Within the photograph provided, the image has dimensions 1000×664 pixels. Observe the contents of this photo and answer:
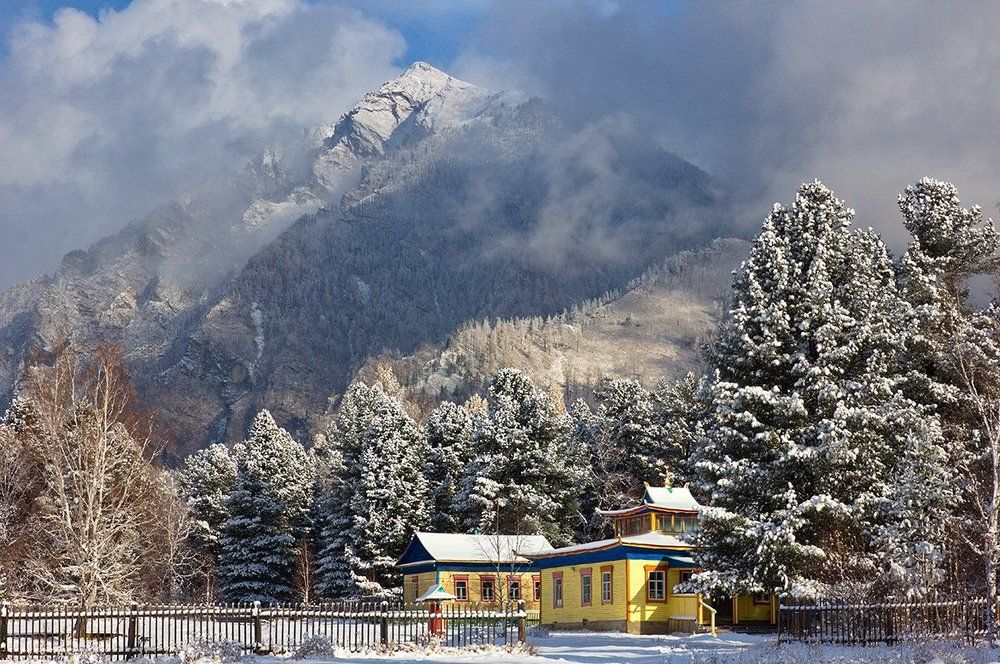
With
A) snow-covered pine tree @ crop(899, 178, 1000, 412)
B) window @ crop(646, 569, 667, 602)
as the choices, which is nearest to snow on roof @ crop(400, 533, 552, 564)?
window @ crop(646, 569, 667, 602)

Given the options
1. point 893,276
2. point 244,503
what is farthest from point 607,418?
point 893,276

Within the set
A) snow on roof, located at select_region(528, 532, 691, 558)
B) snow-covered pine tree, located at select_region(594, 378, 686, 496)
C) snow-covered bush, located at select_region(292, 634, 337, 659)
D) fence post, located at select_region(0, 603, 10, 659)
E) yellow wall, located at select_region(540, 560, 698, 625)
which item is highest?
snow-covered pine tree, located at select_region(594, 378, 686, 496)

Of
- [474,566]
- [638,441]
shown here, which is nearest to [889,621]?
[474,566]

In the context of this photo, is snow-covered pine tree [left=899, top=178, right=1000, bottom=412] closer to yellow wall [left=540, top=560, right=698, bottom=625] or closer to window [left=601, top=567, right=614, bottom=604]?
yellow wall [left=540, top=560, right=698, bottom=625]

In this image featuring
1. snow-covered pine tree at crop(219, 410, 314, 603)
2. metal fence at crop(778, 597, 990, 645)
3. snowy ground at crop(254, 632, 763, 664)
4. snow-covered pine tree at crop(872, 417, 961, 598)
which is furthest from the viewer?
snow-covered pine tree at crop(219, 410, 314, 603)

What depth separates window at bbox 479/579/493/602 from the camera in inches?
2379

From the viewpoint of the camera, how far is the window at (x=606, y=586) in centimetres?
4878

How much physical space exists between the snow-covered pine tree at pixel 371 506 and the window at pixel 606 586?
1876cm

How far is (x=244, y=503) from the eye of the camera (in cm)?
7162

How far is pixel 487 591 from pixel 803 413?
2791 centimetres

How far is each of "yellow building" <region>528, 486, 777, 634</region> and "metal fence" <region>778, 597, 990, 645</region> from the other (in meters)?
11.3

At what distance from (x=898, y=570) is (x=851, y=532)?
439 cm

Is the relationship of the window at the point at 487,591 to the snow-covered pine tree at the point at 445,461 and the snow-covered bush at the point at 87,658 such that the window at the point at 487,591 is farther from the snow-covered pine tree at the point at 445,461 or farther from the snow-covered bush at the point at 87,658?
the snow-covered bush at the point at 87,658

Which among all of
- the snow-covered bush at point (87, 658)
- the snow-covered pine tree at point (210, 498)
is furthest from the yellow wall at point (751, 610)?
the snow-covered pine tree at point (210, 498)
